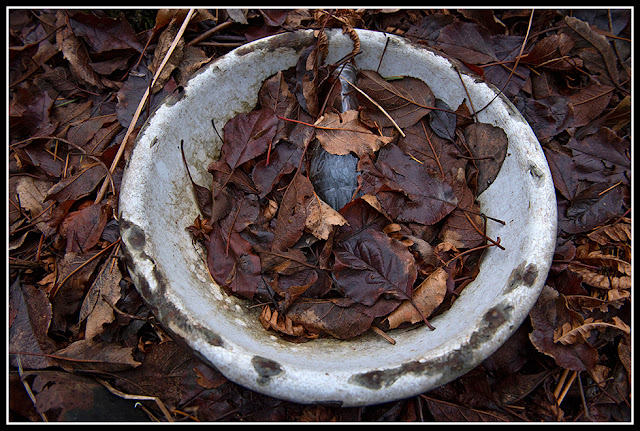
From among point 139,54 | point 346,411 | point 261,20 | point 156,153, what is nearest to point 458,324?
point 346,411

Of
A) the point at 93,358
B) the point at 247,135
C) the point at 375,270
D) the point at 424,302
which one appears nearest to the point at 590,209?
the point at 424,302

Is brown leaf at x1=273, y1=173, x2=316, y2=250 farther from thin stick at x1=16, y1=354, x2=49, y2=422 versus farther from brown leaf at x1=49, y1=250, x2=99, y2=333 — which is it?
thin stick at x1=16, y1=354, x2=49, y2=422

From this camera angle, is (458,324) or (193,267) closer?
(458,324)

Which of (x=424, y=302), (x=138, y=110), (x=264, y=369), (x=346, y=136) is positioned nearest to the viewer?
(x=264, y=369)

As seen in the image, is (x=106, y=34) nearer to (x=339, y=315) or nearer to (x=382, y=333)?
(x=339, y=315)

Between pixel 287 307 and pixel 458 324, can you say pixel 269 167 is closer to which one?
pixel 287 307

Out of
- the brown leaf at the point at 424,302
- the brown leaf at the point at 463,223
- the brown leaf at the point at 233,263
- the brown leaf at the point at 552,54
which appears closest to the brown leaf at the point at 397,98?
the brown leaf at the point at 463,223
